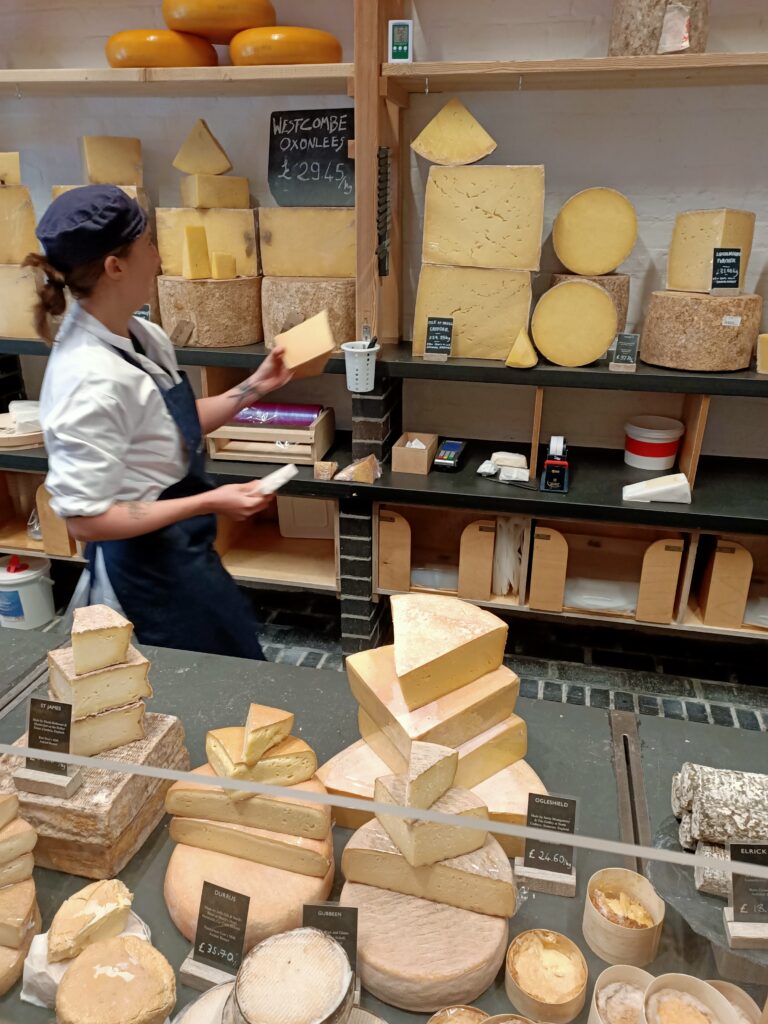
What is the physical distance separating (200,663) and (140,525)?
355mm

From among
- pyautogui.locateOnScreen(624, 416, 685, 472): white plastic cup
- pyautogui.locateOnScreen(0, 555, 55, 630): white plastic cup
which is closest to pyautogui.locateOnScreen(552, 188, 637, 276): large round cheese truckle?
pyautogui.locateOnScreen(624, 416, 685, 472): white plastic cup

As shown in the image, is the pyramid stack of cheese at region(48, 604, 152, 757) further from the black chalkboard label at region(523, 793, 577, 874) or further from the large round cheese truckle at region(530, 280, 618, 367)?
the large round cheese truckle at region(530, 280, 618, 367)

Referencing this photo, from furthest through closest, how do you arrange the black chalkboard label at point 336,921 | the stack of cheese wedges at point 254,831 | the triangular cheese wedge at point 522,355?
the triangular cheese wedge at point 522,355 → the stack of cheese wedges at point 254,831 → the black chalkboard label at point 336,921

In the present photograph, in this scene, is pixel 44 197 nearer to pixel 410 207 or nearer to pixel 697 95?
pixel 410 207

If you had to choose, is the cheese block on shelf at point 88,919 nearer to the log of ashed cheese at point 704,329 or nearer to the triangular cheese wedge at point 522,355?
the triangular cheese wedge at point 522,355

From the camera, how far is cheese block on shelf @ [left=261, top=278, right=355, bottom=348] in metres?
2.84

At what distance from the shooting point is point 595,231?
104 inches

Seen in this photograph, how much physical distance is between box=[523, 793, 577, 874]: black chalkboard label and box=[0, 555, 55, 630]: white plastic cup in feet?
9.42

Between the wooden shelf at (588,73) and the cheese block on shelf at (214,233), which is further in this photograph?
the cheese block on shelf at (214,233)

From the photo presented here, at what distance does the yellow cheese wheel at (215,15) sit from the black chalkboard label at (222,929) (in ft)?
9.03

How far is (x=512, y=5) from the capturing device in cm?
274

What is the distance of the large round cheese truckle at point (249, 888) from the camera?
1.07 meters

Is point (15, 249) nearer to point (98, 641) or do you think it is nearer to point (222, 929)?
point (98, 641)

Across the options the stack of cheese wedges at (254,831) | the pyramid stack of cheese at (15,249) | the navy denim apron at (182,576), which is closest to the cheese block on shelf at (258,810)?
the stack of cheese wedges at (254,831)
